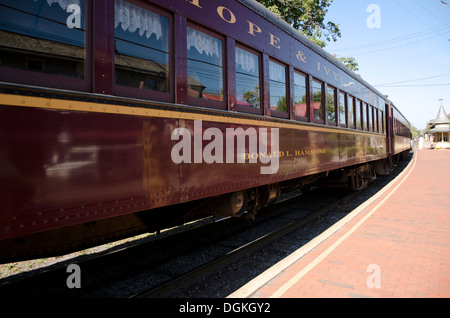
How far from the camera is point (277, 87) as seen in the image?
475 cm

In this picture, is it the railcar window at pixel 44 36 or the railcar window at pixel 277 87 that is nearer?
the railcar window at pixel 44 36

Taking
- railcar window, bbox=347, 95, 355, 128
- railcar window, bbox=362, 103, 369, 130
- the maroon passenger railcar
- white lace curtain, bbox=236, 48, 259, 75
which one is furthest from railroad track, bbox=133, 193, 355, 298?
railcar window, bbox=362, 103, 369, 130

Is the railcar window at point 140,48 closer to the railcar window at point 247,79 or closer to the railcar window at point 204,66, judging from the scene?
the railcar window at point 204,66

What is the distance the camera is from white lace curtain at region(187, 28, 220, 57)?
326 centimetres

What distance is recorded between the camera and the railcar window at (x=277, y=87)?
459 centimetres

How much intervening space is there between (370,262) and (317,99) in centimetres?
335

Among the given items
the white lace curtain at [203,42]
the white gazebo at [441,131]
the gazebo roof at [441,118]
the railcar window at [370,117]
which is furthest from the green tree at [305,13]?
the gazebo roof at [441,118]

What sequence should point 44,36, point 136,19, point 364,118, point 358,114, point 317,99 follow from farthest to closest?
point 364,118 < point 358,114 < point 317,99 < point 136,19 < point 44,36

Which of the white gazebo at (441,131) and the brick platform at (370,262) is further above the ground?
the white gazebo at (441,131)

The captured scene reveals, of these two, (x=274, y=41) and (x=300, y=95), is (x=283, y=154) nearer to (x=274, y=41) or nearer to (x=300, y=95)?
(x=300, y=95)

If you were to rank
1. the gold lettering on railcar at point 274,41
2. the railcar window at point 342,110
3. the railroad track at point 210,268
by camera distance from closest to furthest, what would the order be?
the railroad track at point 210,268
the gold lettering on railcar at point 274,41
the railcar window at point 342,110

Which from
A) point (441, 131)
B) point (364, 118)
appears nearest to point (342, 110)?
point (364, 118)

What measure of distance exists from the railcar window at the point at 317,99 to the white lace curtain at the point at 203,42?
2.92m
